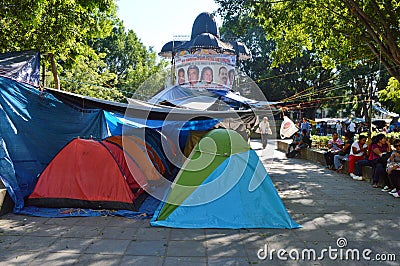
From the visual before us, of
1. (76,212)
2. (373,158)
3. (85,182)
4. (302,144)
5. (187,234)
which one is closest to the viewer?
(187,234)

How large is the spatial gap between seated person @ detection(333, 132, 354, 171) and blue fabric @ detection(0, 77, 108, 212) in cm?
767

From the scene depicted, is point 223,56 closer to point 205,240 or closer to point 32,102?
point 32,102

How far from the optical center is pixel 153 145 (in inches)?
324

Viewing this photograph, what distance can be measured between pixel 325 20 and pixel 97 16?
26.7ft

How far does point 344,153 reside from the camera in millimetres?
10656

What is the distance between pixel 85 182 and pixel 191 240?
2.40 m

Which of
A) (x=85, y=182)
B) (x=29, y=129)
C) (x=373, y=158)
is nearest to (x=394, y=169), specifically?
(x=373, y=158)

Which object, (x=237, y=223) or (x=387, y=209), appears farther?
(x=387, y=209)

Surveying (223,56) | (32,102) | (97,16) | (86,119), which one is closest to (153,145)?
(86,119)

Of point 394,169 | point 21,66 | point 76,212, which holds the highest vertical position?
point 21,66

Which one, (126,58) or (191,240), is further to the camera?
(126,58)

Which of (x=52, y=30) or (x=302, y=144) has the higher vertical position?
(x=52, y=30)

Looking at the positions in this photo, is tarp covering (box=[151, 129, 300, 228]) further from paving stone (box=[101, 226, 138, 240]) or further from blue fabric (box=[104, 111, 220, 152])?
blue fabric (box=[104, 111, 220, 152])

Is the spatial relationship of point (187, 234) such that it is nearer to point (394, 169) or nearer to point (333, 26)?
point (394, 169)
